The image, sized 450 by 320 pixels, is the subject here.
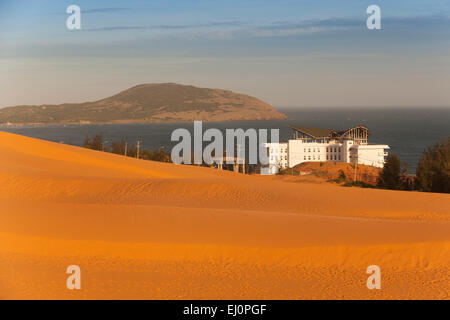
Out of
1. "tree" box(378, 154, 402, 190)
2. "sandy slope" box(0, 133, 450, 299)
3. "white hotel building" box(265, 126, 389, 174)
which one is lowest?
"sandy slope" box(0, 133, 450, 299)

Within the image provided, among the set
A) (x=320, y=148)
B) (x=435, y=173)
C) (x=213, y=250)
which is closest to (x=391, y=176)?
(x=435, y=173)

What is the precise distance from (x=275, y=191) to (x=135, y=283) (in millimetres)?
9479

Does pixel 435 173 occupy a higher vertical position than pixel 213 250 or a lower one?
higher

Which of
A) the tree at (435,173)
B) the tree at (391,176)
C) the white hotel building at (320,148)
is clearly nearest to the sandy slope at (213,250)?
the tree at (435,173)

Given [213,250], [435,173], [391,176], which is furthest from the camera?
[391,176]

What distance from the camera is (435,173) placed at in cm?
3212

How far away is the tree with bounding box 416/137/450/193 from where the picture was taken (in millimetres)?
31438

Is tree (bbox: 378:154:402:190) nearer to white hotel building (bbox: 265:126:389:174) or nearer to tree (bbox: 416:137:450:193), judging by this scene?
tree (bbox: 416:137:450:193)

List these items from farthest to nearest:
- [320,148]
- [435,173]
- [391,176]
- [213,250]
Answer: [320,148] < [391,176] < [435,173] < [213,250]

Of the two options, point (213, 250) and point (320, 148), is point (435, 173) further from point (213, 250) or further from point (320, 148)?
point (320, 148)

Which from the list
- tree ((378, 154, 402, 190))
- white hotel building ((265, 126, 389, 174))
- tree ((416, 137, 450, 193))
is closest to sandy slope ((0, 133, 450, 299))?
tree ((416, 137, 450, 193))

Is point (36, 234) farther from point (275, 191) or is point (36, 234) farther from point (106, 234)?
point (275, 191)

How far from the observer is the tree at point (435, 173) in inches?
1238

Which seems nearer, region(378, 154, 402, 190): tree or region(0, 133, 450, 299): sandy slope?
region(0, 133, 450, 299): sandy slope
